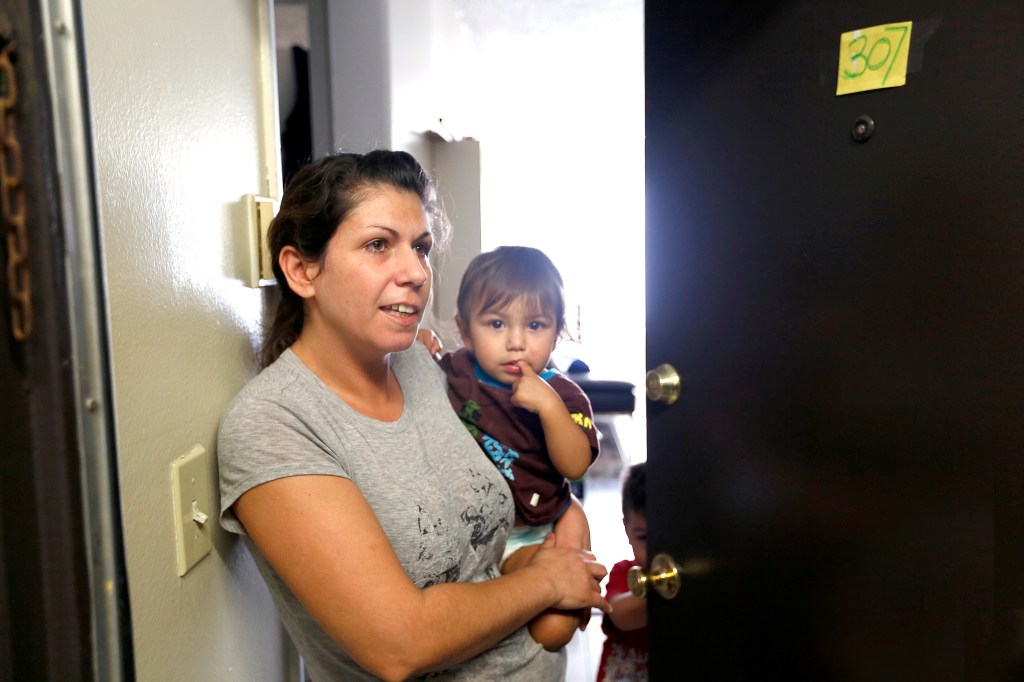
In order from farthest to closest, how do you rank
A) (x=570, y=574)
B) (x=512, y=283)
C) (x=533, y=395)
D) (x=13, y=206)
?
(x=512, y=283) < (x=533, y=395) < (x=570, y=574) < (x=13, y=206)

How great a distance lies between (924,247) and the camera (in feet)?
2.55

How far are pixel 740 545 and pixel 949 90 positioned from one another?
2.23 ft

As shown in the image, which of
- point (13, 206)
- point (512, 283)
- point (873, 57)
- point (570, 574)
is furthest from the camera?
point (512, 283)

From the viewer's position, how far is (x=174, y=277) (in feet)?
2.85

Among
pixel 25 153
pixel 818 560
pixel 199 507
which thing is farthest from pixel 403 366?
pixel 25 153

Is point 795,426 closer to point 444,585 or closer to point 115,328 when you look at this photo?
point 444,585

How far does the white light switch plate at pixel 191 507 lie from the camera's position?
86cm

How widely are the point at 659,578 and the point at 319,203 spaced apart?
844 mm

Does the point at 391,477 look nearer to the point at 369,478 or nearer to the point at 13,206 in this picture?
the point at 369,478

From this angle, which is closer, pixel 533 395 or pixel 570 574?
pixel 570 574

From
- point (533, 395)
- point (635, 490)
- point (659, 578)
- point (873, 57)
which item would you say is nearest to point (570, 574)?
point (659, 578)

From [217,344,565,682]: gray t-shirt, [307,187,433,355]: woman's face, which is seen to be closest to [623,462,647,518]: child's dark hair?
[217,344,565,682]: gray t-shirt

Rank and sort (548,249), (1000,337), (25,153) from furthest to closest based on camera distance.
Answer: (548,249), (1000,337), (25,153)

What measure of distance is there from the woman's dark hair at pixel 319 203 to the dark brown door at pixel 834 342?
432 millimetres
